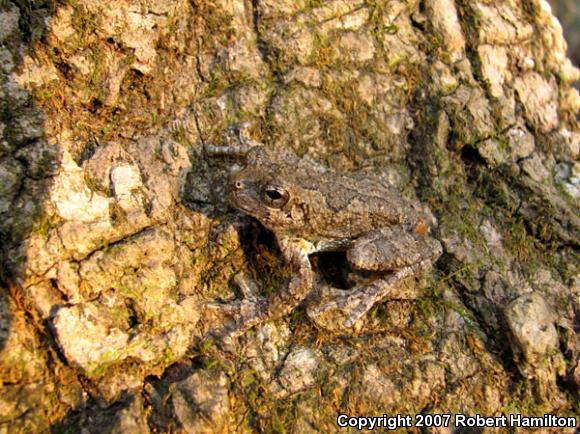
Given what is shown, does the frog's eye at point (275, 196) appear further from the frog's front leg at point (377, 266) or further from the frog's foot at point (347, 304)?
the frog's foot at point (347, 304)

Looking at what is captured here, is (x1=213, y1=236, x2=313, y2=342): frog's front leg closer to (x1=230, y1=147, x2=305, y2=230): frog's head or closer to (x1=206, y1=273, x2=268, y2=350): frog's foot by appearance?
(x1=206, y1=273, x2=268, y2=350): frog's foot

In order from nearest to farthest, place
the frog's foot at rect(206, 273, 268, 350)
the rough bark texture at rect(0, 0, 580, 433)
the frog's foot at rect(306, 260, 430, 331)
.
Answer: the rough bark texture at rect(0, 0, 580, 433) < the frog's foot at rect(206, 273, 268, 350) < the frog's foot at rect(306, 260, 430, 331)

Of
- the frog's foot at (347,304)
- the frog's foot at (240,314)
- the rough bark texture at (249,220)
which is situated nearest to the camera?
the rough bark texture at (249,220)

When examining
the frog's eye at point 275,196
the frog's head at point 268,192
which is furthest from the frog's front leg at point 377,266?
the frog's eye at point 275,196

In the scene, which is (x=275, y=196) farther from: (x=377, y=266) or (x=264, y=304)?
(x=377, y=266)

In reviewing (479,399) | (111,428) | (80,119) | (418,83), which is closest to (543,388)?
(479,399)

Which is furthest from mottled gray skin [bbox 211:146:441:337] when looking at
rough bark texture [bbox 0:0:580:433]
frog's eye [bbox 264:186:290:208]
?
rough bark texture [bbox 0:0:580:433]

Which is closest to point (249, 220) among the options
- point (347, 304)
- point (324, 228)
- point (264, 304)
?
point (324, 228)

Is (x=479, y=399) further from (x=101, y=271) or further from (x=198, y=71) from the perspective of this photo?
(x=198, y=71)
